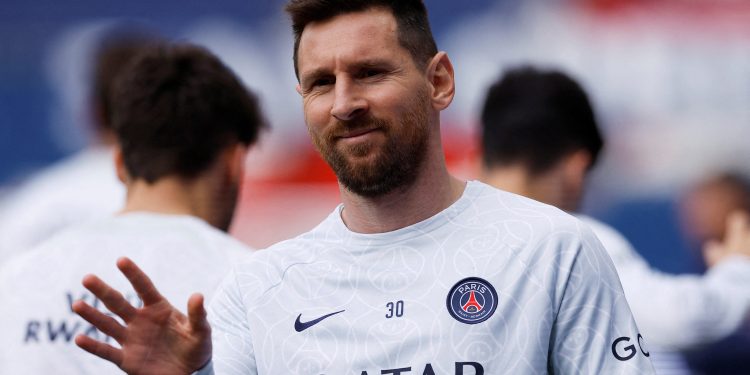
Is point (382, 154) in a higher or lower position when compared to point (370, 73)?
lower

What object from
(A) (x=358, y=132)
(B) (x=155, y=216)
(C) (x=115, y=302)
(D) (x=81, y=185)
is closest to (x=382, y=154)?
(A) (x=358, y=132)

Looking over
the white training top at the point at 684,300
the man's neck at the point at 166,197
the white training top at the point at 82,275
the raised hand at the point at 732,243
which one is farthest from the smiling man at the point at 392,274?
the raised hand at the point at 732,243

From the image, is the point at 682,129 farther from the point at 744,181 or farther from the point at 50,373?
the point at 50,373

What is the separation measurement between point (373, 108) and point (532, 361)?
549 millimetres

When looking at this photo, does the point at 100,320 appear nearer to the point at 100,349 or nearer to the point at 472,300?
the point at 100,349

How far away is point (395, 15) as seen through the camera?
2088 mm

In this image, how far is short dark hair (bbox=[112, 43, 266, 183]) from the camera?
3037 millimetres

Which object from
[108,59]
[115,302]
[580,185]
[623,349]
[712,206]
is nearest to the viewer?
[623,349]

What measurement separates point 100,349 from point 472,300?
0.67 metres

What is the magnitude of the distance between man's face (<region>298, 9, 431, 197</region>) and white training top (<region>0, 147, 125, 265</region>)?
101 inches

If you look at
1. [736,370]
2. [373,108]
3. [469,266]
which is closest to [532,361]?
[469,266]

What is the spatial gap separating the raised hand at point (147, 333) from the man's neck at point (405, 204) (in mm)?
384

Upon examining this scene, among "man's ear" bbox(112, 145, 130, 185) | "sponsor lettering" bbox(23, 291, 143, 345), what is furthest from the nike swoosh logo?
"man's ear" bbox(112, 145, 130, 185)

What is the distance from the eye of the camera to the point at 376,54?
6.63ft
